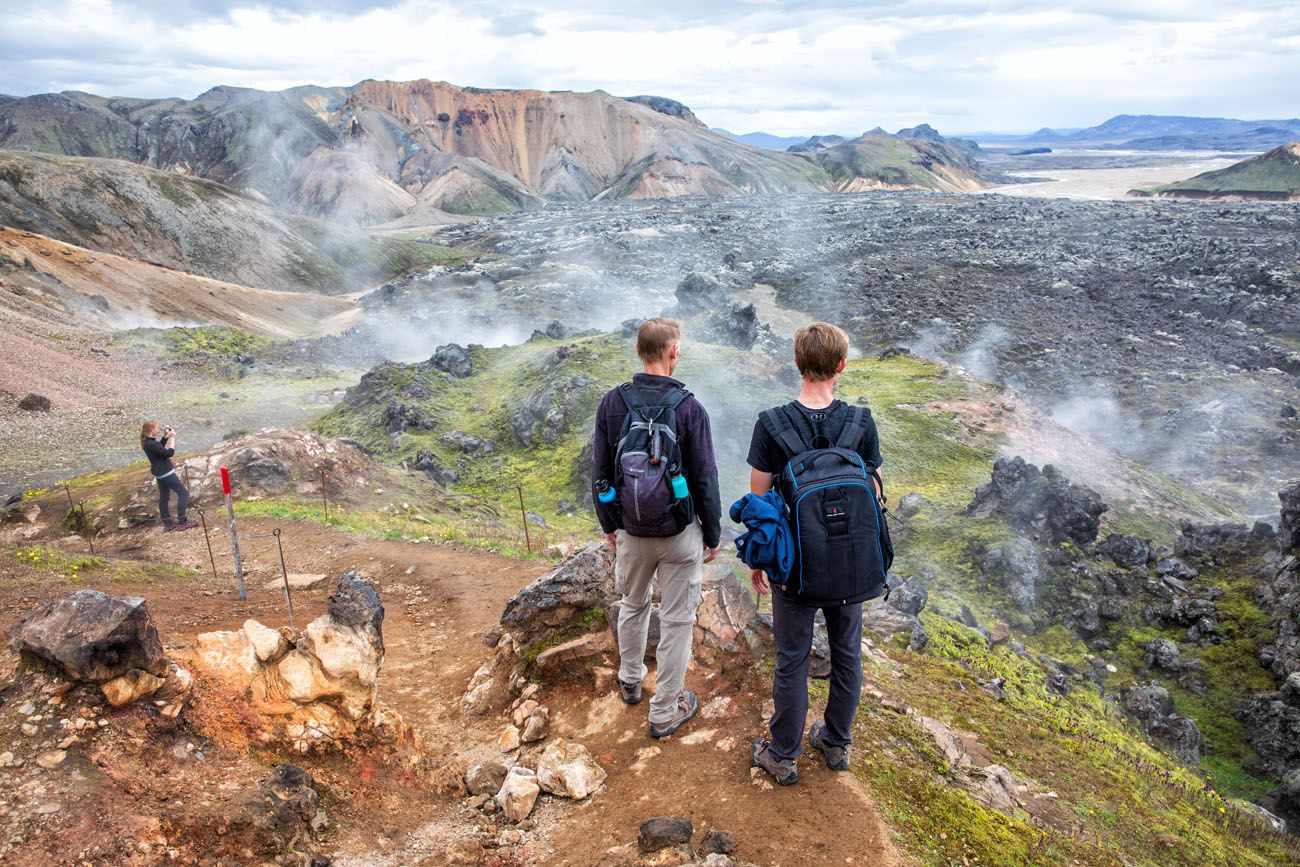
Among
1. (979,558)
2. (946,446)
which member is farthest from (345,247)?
(979,558)

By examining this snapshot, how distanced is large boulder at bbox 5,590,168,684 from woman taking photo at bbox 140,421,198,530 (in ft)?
25.8

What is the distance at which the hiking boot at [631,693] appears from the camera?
16.4ft

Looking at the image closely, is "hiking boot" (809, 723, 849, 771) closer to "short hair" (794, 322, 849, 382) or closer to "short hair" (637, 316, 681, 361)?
"short hair" (794, 322, 849, 382)

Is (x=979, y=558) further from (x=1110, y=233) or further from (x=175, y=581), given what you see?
(x=1110, y=233)

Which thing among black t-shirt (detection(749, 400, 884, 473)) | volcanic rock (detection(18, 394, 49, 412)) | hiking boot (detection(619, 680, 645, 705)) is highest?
black t-shirt (detection(749, 400, 884, 473))

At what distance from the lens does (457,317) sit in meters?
37.4

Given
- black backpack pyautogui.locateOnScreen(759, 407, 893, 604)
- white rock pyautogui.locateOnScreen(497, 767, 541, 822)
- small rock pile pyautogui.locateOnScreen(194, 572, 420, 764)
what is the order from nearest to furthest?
black backpack pyautogui.locateOnScreen(759, 407, 893, 604) → white rock pyautogui.locateOnScreen(497, 767, 541, 822) → small rock pile pyautogui.locateOnScreen(194, 572, 420, 764)

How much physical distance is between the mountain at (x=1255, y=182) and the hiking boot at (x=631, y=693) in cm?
10544

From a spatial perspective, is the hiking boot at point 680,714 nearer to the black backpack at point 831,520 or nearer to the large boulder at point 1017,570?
the black backpack at point 831,520

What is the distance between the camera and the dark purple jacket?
416 centimetres

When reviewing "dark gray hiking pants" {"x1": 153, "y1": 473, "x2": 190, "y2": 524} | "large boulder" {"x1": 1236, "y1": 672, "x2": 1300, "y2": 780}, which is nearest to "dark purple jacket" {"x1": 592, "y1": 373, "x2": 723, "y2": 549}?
"large boulder" {"x1": 1236, "y1": 672, "x2": 1300, "y2": 780}

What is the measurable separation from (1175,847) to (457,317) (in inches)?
1429

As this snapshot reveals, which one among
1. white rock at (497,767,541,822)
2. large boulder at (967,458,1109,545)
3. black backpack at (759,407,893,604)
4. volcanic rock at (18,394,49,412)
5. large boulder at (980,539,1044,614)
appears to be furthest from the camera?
volcanic rock at (18,394,49,412)

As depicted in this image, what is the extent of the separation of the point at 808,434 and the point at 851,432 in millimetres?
217
